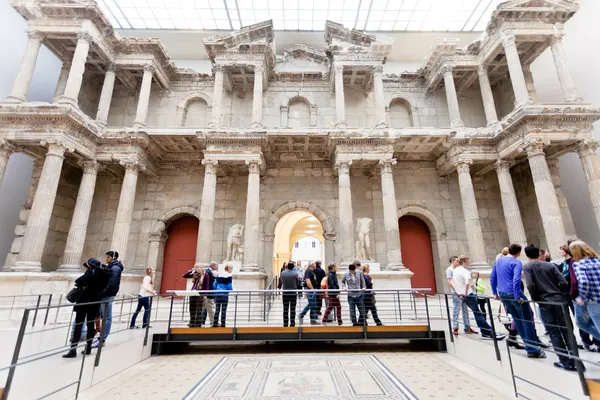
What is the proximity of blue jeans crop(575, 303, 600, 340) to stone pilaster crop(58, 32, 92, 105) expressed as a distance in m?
15.8

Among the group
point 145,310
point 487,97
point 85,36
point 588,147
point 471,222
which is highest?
point 85,36

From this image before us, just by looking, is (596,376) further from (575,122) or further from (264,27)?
(264,27)

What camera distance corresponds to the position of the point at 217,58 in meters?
14.5

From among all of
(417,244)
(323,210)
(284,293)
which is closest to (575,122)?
(417,244)

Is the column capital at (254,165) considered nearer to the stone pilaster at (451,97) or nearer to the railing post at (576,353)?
the stone pilaster at (451,97)

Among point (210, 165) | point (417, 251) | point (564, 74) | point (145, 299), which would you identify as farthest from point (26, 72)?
point (564, 74)

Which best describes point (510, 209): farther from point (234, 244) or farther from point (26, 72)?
point (26, 72)

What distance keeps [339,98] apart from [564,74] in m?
9.28

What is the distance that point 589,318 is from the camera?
4.35 m

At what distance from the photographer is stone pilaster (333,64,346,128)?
44.8ft

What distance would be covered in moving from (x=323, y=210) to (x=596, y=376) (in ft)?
38.2

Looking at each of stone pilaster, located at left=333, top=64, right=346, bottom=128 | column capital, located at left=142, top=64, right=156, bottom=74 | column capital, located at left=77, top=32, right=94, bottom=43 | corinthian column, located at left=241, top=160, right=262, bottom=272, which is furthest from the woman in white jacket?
column capital, located at left=77, top=32, right=94, bottom=43

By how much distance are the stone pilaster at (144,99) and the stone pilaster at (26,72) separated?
3.91 m

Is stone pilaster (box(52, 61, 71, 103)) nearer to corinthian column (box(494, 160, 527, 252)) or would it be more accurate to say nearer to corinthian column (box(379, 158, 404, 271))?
corinthian column (box(379, 158, 404, 271))
